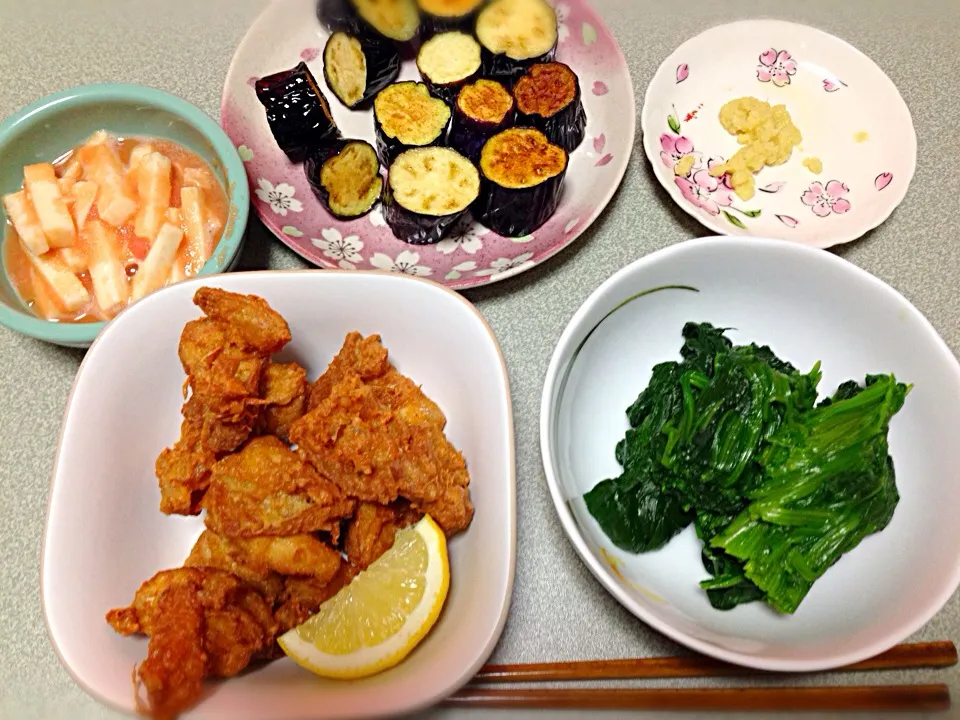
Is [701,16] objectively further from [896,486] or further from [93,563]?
[93,563]

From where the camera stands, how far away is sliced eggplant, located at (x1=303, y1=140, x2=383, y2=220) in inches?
76.9

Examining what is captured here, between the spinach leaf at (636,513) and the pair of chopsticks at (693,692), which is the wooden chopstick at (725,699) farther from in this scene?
the spinach leaf at (636,513)

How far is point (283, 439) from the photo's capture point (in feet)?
5.15

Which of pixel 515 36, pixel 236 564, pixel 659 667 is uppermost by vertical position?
pixel 515 36

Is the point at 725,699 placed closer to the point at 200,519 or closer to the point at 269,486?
the point at 269,486

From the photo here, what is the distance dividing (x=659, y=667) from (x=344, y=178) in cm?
152

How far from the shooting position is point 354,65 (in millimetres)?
2176

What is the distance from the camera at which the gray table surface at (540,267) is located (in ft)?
5.24

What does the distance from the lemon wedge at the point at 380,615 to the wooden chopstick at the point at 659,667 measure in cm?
29

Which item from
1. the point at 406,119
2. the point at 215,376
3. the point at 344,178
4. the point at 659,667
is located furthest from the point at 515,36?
the point at 659,667

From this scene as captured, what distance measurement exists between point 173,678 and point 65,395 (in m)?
1.02

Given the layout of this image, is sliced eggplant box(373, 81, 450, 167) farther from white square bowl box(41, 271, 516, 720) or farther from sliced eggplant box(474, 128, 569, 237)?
white square bowl box(41, 271, 516, 720)

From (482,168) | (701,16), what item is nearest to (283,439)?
(482,168)

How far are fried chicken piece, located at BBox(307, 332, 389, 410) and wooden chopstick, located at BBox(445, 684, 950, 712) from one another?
72 centimetres
